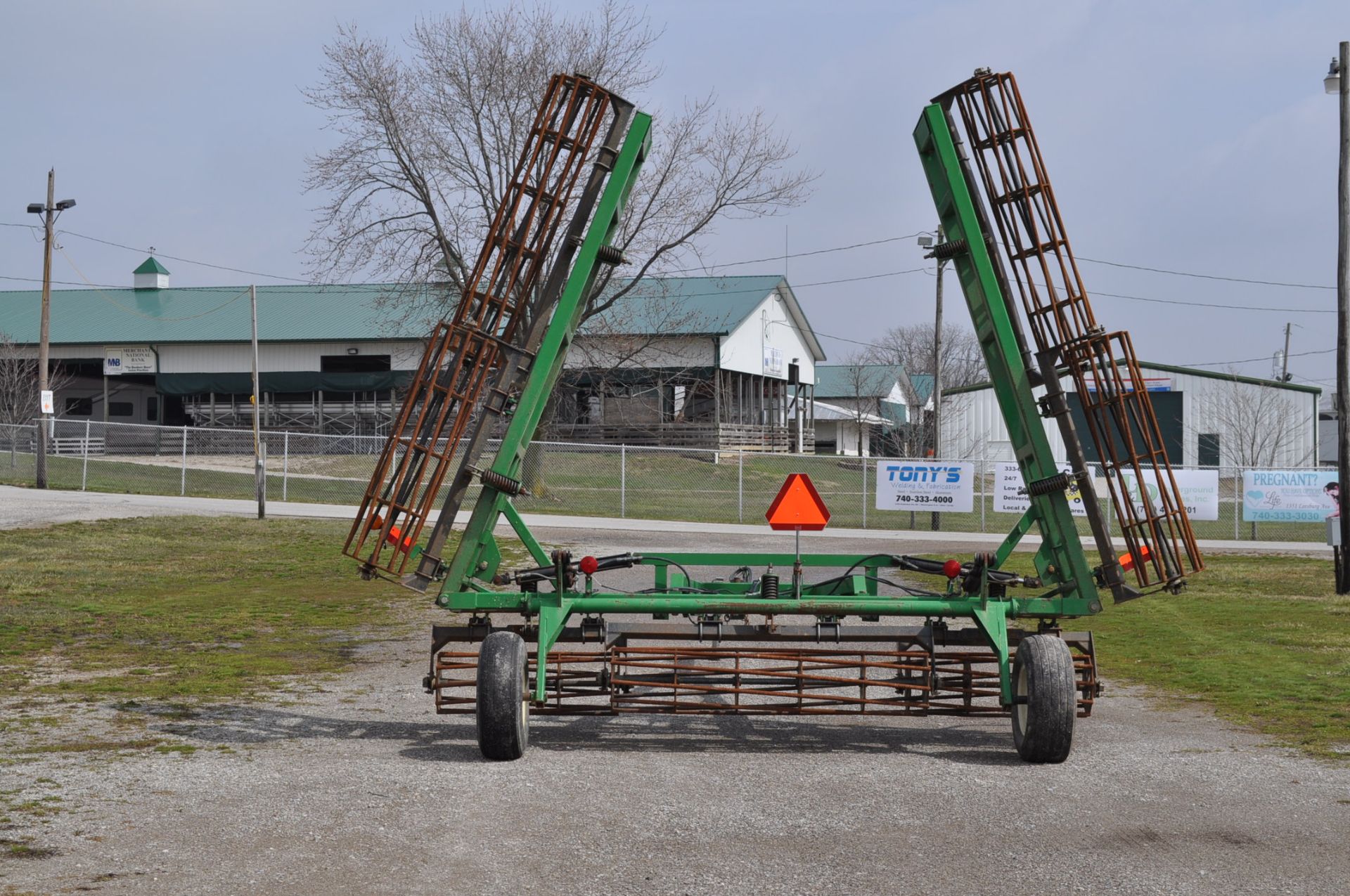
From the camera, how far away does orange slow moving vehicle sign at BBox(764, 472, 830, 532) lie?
947 centimetres

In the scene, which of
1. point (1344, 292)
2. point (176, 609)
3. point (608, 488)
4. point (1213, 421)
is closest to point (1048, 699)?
point (176, 609)

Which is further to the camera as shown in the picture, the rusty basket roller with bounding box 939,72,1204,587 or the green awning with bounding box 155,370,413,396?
the green awning with bounding box 155,370,413,396

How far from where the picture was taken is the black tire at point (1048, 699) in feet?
24.6

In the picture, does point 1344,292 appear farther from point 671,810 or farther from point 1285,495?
point 671,810

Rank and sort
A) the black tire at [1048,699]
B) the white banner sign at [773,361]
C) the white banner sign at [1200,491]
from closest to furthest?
the black tire at [1048,699] → the white banner sign at [1200,491] → the white banner sign at [773,361]

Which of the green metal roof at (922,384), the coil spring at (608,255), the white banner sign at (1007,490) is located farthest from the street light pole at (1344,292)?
the green metal roof at (922,384)

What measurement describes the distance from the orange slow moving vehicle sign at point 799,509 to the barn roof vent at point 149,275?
58383mm

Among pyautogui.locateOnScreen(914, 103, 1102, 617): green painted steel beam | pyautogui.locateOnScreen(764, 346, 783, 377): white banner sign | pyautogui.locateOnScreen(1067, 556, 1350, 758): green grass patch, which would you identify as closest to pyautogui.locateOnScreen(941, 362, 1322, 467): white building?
pyautogui.locateOnScreen(764, 346, 783, 377): white banner sign

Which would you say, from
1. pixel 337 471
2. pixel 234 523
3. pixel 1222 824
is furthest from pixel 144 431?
pixel 1222 824

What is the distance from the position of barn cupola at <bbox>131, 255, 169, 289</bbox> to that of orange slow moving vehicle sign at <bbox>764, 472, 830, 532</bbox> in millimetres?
58383

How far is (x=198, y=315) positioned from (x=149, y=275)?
6575mm

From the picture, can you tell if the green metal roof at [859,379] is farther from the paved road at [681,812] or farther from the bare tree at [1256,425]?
the paved road at [681,812]

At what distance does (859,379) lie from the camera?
84.0 m

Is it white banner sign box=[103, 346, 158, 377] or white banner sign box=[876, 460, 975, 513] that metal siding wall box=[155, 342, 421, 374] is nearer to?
white banner sign box=[103, 346, 158, 377]
